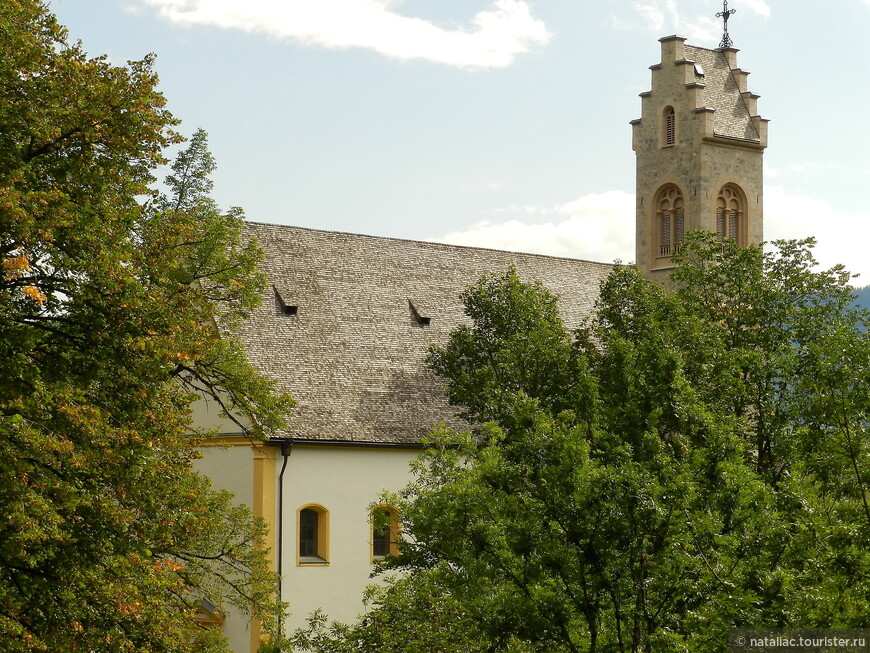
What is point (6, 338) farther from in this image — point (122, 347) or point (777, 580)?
point (777, 580)

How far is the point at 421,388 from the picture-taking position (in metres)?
34.1

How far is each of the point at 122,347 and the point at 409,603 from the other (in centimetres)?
568

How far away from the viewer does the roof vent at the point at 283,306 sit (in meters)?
33.8

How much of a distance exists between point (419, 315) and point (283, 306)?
13.5 ft

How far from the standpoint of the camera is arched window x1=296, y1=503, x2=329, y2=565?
31.0 m

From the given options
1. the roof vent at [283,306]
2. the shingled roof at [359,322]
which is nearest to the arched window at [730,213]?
the shingled roof at [359,322]

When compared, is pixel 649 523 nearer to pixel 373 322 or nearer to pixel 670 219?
pixel 373 322

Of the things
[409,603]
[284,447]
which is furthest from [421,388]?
[409,603]

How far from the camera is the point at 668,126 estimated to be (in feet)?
143

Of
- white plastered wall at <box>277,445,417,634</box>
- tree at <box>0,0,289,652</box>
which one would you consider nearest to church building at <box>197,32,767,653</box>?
white plastered wall at <box>277,445,417,634</box>

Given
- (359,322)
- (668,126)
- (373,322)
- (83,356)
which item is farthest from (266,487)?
(668,126)

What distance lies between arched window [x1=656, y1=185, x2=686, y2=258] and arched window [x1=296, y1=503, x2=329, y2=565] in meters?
17.1

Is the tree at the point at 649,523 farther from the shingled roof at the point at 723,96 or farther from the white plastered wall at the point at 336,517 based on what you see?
the shingled roof at the point at 723,96

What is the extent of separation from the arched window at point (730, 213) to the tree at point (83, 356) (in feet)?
91.0
